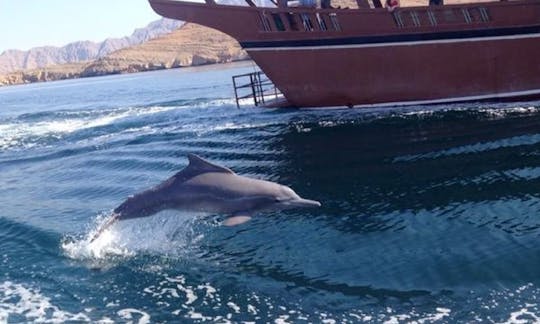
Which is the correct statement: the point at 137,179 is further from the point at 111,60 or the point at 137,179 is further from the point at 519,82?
the point at 111,60

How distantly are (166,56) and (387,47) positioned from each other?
14350 centimetres

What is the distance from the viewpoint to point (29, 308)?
9.90 meters

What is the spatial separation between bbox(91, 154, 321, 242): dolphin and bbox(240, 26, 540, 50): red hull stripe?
15989 millimetres

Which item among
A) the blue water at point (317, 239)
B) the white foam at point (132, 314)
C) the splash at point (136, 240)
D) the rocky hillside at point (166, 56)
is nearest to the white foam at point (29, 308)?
the blue water at point (317, 239)

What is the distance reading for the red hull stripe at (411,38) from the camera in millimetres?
23641

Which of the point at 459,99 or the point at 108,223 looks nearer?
the point at 108,223

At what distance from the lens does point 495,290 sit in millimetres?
9008

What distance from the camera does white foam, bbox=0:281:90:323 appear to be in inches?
371

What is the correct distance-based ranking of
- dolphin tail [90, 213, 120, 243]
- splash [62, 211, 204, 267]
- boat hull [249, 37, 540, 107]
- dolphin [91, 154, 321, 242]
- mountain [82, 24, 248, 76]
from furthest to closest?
mountain [82, 24, 248, 76]
boat hull [249, 37, 540, 107]
splash [62, 211, 204, 267]
dolphin tail [90, 213, 120, 243]
dolphin [91, 154, 321, 242]

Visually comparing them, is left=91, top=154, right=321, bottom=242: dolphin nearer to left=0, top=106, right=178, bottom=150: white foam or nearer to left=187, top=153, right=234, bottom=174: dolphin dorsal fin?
left=187, top=153, right=234, bottom=174: dolphin dorsal fin

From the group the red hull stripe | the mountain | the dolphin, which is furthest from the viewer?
the mountain

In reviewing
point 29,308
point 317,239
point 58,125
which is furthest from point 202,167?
point 58,125

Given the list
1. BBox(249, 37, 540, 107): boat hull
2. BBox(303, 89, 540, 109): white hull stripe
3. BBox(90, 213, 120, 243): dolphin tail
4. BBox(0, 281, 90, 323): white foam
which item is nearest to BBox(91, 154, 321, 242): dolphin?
BBox(90, 213, 120, 243): dolphin tail

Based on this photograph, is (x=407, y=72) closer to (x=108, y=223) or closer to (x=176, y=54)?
(x=108, y=223)
